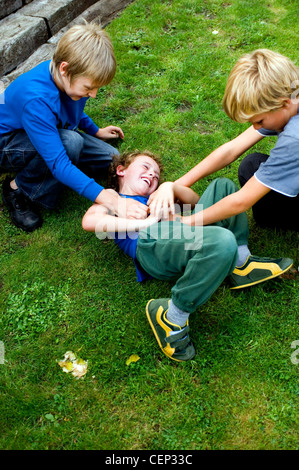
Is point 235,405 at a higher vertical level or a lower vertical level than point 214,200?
lower

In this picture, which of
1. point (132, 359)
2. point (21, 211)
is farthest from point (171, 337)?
point (21, 211)

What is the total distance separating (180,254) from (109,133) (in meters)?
1.74

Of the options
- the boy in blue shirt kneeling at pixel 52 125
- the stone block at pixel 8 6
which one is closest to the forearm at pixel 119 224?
the boy in blue shirt kneeling at pixel 52 125

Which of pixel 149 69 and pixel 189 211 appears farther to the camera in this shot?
pixel 149 69

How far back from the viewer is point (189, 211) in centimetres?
271

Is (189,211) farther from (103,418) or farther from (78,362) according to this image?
(103,418)

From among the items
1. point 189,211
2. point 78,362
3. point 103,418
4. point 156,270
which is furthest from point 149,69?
point 103,418

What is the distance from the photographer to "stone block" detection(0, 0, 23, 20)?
4.12 metres

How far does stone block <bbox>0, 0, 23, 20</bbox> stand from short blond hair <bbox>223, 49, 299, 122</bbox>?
3145mm
